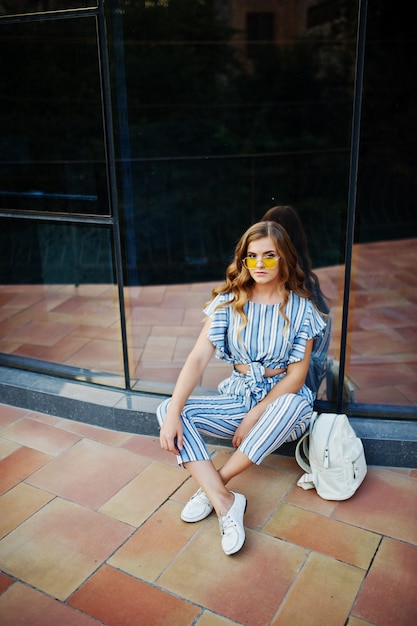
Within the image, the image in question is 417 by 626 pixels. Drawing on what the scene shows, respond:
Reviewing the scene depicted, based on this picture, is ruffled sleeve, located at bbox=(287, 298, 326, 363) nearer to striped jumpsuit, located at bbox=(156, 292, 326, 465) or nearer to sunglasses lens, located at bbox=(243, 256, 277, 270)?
striped jumpsuit, located at bbox=(156, 292, 326, 465)

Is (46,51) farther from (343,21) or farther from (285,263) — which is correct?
(343,21)

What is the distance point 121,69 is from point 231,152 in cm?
618

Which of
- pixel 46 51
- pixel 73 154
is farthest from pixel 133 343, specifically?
pixel 73 154

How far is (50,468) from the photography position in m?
2.63

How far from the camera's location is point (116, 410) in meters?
2.89

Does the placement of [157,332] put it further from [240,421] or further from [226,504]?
[226,504]

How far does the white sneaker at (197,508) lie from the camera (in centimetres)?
225

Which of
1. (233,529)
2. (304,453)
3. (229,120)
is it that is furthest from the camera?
(229,120)

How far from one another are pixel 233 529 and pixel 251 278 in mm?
981

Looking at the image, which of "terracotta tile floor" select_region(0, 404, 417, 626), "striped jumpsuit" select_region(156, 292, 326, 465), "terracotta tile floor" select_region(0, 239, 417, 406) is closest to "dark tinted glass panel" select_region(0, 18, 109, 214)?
"terracotta tile floor" select_region(0, 239, 417, 406)

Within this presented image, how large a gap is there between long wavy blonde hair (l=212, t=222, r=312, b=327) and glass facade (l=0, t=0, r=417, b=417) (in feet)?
1.09

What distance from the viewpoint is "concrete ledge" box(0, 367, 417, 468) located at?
8.35ft

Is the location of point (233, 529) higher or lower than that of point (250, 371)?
lower

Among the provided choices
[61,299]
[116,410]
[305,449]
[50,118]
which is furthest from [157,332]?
[50,118]
